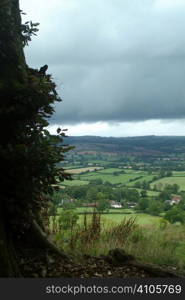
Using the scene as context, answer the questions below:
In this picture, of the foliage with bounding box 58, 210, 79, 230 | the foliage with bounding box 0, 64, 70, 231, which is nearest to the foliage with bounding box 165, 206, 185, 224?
the foliage with bounding box 58, 210, 79, 230

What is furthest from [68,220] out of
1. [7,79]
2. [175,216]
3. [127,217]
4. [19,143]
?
[175,216]

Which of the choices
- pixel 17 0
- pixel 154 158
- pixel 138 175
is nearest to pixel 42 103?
pixel 17 0

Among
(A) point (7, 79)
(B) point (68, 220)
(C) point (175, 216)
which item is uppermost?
(A) point (7, 79)

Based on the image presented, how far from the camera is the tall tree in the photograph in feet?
18.3

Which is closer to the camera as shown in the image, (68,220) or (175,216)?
(68,220)

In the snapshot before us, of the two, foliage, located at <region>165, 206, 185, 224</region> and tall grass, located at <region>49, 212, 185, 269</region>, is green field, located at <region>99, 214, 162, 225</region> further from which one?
foliage, located at <region>165, 206, 185, 224</region>

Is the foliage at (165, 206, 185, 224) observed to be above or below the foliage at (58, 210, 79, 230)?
below

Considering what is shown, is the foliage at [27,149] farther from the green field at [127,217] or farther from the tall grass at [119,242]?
the green field at [127,217]

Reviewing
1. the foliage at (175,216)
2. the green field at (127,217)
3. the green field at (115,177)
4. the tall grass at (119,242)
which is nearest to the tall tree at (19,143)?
the tall grass at (119,242)

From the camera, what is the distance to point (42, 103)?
5.91 m

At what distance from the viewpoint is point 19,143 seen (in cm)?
609

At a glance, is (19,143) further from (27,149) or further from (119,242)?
(119,242)

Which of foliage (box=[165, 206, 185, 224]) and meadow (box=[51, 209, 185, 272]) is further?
foliage (box=[165, 206, 185, 224])

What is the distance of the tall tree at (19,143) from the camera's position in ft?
18.3
